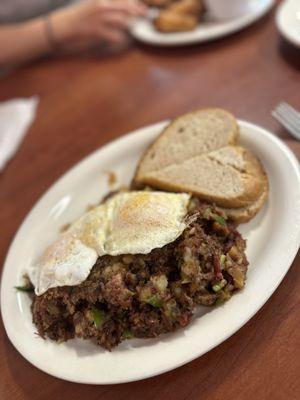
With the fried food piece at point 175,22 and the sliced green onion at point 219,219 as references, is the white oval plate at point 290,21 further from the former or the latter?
the sliced green onion at point 219,219

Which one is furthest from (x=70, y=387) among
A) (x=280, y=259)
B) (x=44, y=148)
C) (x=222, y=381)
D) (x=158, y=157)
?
(x=44, y=148)

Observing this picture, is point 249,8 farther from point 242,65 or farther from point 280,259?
point 280,259

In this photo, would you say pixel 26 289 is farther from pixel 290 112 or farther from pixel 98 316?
pixel 290 112

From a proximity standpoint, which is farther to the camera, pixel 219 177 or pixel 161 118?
pixel 161 118

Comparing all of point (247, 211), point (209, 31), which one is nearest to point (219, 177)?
point (247, 211)

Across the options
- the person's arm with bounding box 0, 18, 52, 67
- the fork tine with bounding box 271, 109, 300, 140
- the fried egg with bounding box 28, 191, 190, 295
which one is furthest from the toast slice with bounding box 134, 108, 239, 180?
the person's arm with bounding box 0, 18, 52, 67
